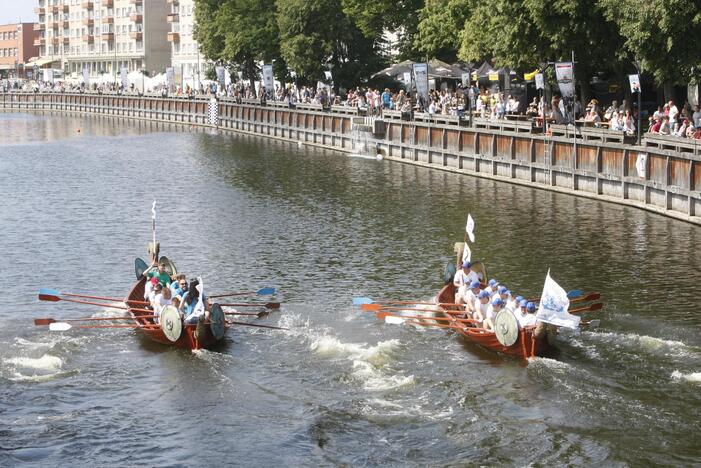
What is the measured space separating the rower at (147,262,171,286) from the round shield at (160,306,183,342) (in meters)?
3.21

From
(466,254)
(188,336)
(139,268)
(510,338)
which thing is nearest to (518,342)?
(510,338)

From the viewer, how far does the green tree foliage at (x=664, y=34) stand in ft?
173

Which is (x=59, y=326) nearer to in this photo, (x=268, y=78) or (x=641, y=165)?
(x=641, y=165)

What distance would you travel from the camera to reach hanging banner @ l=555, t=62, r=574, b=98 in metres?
61.0

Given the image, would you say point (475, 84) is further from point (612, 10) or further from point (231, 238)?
point (231, 238)

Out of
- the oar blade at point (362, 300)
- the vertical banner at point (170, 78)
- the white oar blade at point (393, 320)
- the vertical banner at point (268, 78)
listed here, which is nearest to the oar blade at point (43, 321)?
the oar blade at point (362, 300)

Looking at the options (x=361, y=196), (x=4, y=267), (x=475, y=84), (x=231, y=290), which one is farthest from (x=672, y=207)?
(x=475, y=84)

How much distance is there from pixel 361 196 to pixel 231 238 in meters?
14.2

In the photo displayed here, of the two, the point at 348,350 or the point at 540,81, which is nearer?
the point at 348,350

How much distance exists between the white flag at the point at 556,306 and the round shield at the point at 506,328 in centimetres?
137

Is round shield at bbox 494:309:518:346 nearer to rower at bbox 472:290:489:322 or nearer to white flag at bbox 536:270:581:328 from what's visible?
white flag at bbox 536:270:581:328

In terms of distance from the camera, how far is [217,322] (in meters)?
35.1

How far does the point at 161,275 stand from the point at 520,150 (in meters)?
35.0

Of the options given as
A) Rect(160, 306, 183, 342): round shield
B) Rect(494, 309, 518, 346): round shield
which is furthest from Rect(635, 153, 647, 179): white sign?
Rect(160, 306, 183, 342): round shield
